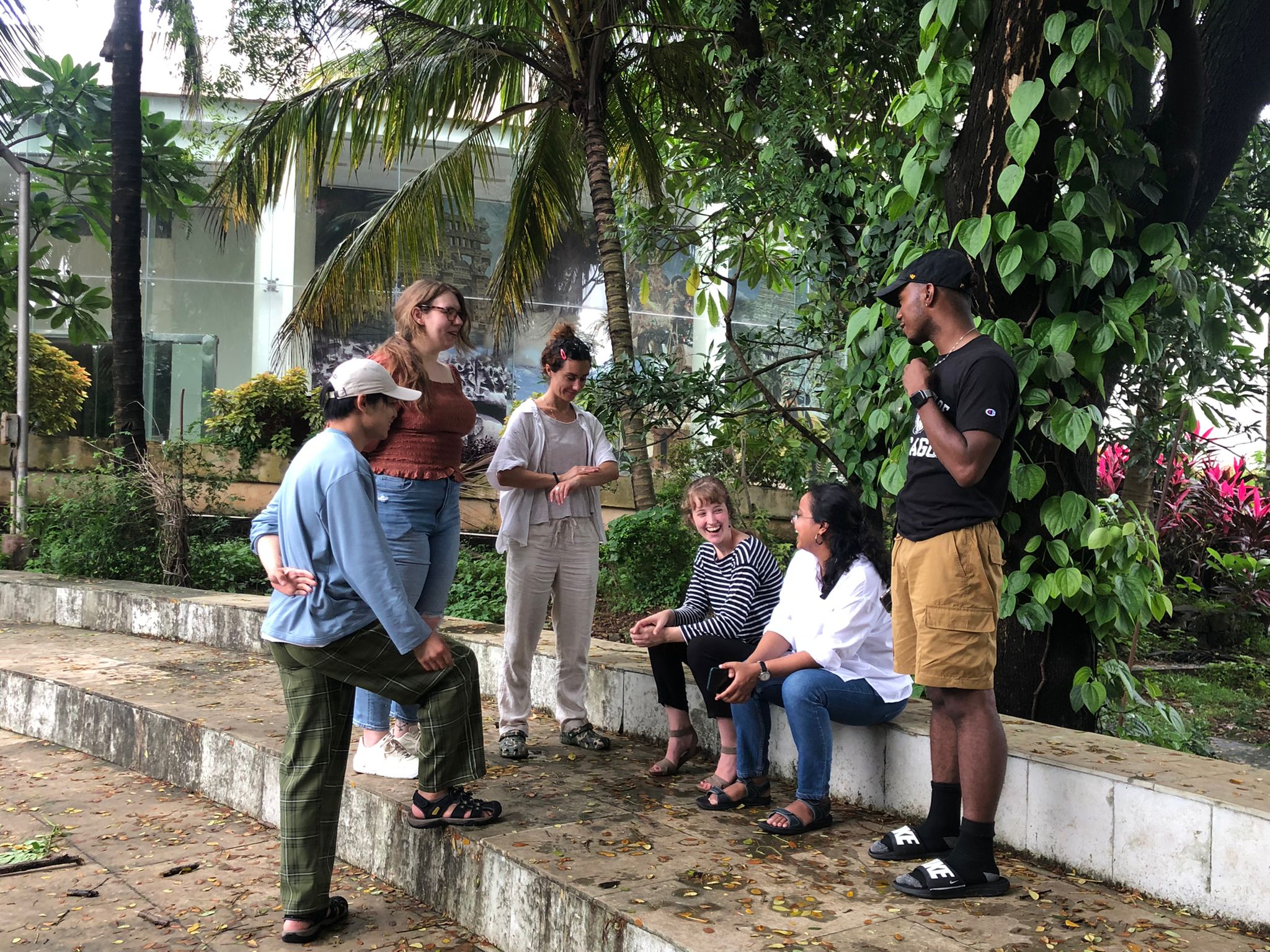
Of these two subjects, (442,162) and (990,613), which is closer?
(990,613)

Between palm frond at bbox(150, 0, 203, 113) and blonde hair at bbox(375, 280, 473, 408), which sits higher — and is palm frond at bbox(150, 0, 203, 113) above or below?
above

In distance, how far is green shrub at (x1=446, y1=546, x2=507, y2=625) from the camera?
816cm

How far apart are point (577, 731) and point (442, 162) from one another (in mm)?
7473

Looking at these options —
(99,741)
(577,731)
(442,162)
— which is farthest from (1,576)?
(577,731)

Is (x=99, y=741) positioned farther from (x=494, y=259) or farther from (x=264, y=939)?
(x=494, y=259)

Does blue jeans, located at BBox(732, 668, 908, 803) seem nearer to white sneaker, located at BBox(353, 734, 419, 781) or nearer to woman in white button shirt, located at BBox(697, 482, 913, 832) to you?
woman in white button shirt, located at BBox(697, 482, 913, 832)

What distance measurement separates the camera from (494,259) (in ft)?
64.6

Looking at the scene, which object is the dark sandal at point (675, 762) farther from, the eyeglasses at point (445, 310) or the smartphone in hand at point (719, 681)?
the eyeglasses at point (445, 310)

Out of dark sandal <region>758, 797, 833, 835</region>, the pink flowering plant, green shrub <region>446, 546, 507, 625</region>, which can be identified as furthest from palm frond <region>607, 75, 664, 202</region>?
dark sandal <region>758, 797, 833, 835</region>

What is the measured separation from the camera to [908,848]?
3.48 meters

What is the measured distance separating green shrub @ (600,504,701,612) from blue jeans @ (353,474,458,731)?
290 centimetres

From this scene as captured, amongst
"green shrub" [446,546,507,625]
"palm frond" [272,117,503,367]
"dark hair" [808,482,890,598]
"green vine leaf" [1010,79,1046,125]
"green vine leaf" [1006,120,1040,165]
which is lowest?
"green shrub" [446,546,507,625]

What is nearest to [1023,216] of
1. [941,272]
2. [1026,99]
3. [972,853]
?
[1026,99]

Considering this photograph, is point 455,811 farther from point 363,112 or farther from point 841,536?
point 363,112
